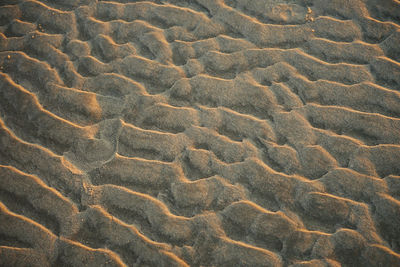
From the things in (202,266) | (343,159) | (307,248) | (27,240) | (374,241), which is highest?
(343,159)

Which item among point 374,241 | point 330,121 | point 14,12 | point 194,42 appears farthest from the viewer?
point 14,12

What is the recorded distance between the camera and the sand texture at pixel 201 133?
197 cm

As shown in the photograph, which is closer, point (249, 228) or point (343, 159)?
point (249, 228)

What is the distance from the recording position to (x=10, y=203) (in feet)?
6.97

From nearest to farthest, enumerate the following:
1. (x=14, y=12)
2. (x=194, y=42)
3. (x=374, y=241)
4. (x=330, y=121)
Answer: (x=374, y=241), (x=330, y=121), (x=194, y=42), (x=14, y=12)

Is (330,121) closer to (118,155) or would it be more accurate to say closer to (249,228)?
(249,228)

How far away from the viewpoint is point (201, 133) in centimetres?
230

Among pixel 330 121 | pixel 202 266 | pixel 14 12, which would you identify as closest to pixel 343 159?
pixel 330 121

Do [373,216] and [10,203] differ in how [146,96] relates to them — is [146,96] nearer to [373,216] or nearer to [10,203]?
[10,203]

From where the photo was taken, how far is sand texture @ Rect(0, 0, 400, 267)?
1968 millimetres

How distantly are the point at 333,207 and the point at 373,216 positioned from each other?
236mm

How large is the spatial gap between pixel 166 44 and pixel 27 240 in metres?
1.79

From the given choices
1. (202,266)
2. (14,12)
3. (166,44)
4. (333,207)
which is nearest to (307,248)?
(333,207)

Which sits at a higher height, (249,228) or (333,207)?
(333,207)
